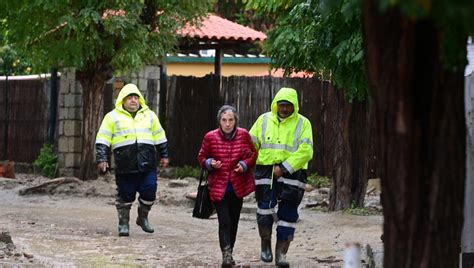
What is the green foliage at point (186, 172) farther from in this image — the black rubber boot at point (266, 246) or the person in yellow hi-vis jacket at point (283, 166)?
the person in yellow hi-vis jacket at point (283, 166)

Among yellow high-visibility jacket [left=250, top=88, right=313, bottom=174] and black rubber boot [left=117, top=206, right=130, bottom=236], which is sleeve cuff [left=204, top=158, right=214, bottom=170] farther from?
black rubber boot [left=117, top=206, right=130, bottom=236]

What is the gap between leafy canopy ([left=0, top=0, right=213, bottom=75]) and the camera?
1975cm

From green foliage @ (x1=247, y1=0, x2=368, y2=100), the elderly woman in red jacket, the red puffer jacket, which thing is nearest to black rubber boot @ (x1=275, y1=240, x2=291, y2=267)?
the elderly woman in red jacket

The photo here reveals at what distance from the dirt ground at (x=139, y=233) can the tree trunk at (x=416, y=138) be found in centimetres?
526

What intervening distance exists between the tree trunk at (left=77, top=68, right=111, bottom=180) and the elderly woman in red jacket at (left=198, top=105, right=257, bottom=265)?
9662 mm

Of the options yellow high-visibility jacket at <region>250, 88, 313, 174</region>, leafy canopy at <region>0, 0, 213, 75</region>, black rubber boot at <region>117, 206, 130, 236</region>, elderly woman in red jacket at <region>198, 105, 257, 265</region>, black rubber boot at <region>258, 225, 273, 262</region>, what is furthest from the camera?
leafy canopy at <region>0, 0, 213, 75</region>

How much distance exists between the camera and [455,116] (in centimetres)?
543

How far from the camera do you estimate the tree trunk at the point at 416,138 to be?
5266 millimetres

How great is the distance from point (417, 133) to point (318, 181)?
637 inches

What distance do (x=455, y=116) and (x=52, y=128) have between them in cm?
1918

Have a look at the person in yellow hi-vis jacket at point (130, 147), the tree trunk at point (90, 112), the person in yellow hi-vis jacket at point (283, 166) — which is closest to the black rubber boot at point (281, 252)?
the person in yellow hi-vis jacket at point (283, 166)

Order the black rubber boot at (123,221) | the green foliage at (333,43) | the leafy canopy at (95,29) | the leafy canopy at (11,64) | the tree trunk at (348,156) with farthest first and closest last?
the leafy canopy at (11,64) < the leafy canopy at (95,29) < the tree trunk at (348,156) < the black rubber boot at (123,221) < the green foliage at (333,43)

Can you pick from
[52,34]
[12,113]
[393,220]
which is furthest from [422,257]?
[12,113]

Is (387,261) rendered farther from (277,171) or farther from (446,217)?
(277,171)
